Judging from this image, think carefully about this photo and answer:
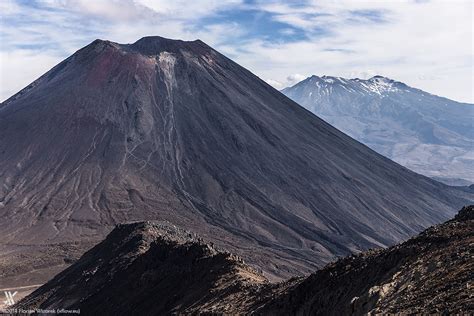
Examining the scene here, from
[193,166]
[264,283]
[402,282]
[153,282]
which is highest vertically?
[402,282]

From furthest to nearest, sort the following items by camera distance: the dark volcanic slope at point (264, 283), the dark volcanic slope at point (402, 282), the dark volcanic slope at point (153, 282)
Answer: the dark volcanic slope at point (153, 282), the dark volcanic slope at point (264, 283), the dark volcanic slope at point (402, 282)

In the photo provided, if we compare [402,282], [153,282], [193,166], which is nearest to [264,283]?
[153,282]

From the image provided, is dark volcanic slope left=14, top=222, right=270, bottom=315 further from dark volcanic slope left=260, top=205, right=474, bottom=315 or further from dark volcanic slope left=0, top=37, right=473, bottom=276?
dark volcanic slope left=0, top=37, right=473, bottom=276

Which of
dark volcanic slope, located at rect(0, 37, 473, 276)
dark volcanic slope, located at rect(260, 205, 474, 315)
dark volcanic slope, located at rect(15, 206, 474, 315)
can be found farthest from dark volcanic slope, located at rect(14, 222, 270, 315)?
dark volcanic slope, located at rect(0, 37, 473, 276)

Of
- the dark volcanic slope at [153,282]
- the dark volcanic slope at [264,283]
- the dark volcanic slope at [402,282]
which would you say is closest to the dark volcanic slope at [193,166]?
the dark volcanic slope at [153,282]

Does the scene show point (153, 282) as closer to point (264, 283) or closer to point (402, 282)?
point (264, 283)

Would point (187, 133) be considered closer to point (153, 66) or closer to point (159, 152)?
point (159, 152)

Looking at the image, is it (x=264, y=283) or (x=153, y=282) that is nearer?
(x=264, y=283)

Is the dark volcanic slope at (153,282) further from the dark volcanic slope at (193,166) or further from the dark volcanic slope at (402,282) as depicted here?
the dark volcanic slope at (193,166)
